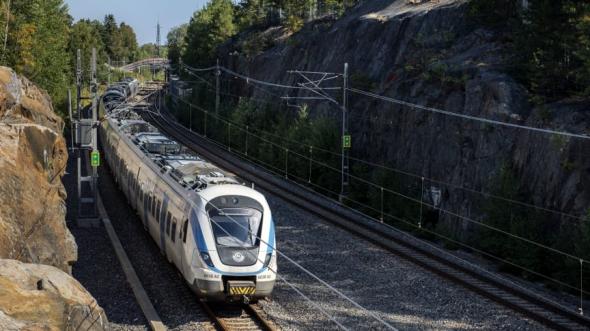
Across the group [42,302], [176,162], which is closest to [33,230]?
[42,302]

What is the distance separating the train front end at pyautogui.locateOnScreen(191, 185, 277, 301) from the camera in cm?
1802

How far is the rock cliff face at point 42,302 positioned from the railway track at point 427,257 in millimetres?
11045

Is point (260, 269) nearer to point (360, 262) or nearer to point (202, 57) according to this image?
point (360, 262)

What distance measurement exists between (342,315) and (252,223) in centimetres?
321

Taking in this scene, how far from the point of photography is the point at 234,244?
18.4 metres

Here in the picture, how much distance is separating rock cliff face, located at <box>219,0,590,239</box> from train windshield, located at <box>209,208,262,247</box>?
11.5 meters

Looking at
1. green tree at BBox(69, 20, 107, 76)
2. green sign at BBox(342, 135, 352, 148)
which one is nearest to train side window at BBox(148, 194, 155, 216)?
green sign at BBox(342, 135, 352, 148)

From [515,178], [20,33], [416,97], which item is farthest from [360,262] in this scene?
[20,33]

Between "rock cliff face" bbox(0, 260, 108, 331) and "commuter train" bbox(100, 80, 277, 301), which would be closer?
"rock cliff face" bbox(0, 260, 108, 331)

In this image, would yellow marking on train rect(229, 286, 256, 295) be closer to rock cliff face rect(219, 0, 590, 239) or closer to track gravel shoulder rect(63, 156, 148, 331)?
track gravel shoulder rect(63, 156, 148, 331)

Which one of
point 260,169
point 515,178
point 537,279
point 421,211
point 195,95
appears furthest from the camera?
point 195,95

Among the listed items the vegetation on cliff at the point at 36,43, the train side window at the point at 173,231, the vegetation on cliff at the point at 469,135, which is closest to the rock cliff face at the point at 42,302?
the train side window at the point at 173,231

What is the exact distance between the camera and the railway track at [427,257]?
18.9 m

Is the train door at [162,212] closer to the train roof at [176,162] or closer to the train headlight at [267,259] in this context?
the train roof at [176,162]
